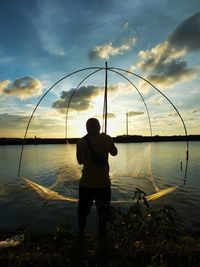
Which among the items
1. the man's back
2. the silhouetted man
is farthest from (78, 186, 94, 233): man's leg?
the man's back

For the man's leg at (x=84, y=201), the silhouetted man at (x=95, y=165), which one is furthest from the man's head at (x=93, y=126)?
the man's leg at (x=84, y=201)

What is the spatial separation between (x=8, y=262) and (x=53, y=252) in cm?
65

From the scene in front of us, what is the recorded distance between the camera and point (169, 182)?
61.2 ft

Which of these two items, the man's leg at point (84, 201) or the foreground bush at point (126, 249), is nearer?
the foreground bush at point (126, 249)

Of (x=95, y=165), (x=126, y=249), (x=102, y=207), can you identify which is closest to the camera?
(x=126, y=249)

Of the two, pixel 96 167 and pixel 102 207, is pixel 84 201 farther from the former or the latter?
pixel 96 167

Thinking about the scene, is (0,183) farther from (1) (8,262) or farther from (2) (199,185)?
(1) (8,262)

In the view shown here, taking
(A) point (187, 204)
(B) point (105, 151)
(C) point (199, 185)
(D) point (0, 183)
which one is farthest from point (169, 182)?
(B) point (105, 151)

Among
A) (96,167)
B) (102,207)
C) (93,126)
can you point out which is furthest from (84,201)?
(93,126)

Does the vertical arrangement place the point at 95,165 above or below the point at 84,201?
above

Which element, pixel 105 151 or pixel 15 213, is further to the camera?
pixel 15 213

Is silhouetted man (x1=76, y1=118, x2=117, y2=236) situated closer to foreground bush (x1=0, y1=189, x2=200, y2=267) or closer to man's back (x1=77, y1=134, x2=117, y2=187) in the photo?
man's back (x1=77, y1=134, x2=117, y2=187)

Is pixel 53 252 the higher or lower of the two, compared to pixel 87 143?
lower

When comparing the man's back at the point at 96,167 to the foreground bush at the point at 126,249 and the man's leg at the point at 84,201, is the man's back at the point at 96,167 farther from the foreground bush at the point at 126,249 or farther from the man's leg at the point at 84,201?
the foreground bush at the point at 126,249
